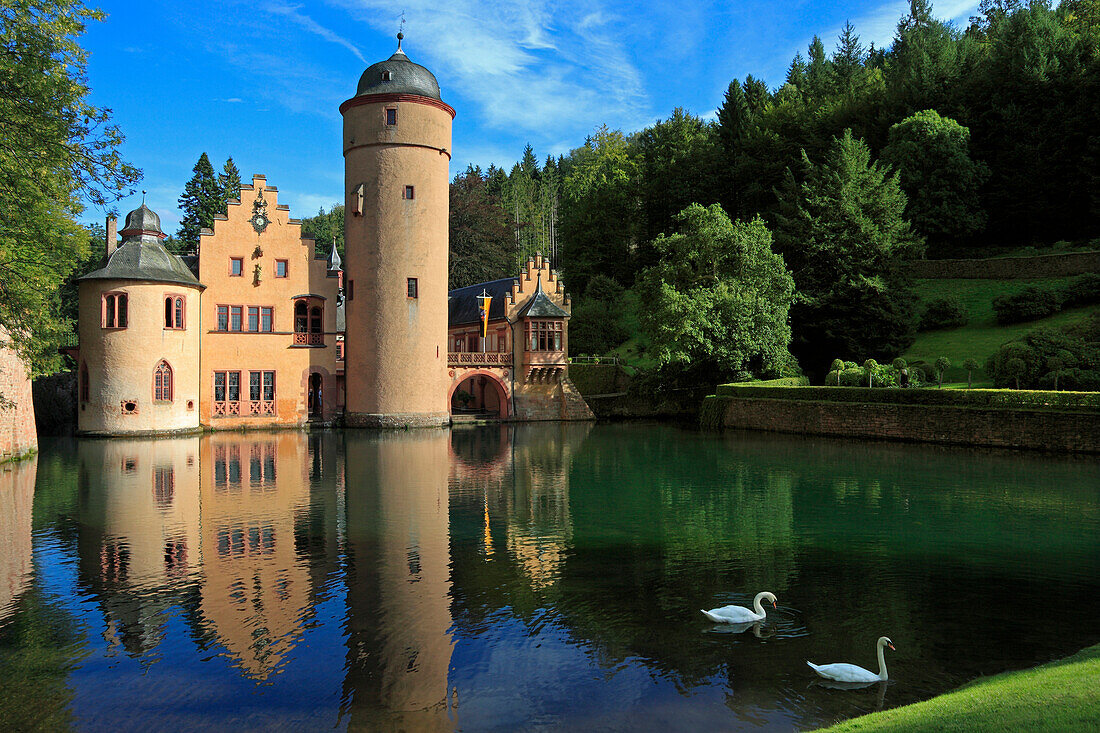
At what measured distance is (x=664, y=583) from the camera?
1129cm

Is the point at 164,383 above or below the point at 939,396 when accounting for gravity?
above

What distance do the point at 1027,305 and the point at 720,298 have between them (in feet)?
56.9

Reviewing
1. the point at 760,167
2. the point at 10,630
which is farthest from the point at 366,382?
the point at 760,167

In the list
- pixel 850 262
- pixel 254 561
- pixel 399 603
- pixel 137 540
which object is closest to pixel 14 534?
pixel 137 540

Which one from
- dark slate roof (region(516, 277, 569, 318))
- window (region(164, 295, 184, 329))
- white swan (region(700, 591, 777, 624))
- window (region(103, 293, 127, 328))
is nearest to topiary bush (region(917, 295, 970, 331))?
dark slate roof (region(516, 277, 569, 318))

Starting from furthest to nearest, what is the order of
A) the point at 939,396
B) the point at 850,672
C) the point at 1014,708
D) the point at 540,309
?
the point at 540,309 → the point at 939,396 → the point at 850,672 → the point at 1014,708

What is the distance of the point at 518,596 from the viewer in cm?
1080

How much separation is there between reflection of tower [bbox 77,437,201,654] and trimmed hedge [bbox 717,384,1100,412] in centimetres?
2749

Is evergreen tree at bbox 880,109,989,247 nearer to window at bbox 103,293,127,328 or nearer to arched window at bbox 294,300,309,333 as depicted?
arched window at bbox 294,300,309,333

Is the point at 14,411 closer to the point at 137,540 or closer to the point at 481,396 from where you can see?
the point at 137,540

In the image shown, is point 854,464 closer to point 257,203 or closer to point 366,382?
point 366,382

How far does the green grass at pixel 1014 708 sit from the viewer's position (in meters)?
5.47

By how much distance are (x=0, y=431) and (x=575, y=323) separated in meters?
40.3

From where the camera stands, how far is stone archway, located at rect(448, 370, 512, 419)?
47.3 metres
